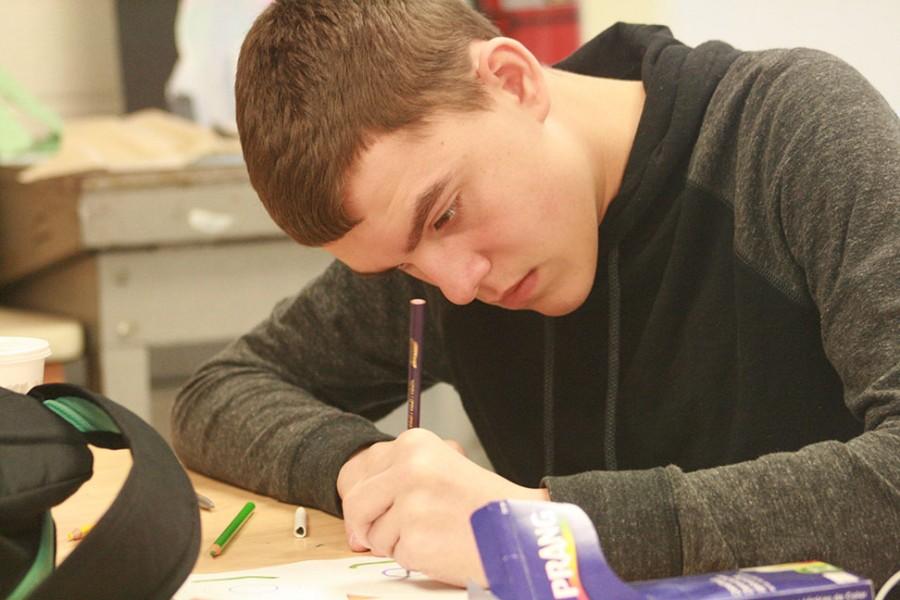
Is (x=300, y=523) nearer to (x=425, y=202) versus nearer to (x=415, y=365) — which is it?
(x=415, y=365)

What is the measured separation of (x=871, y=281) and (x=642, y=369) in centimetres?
32

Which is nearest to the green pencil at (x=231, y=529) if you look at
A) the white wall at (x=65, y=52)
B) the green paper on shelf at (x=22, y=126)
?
the green paper on shelf at (x=22, y=126)

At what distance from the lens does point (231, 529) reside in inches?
40.8

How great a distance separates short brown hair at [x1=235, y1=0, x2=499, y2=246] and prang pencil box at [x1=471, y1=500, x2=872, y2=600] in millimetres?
385

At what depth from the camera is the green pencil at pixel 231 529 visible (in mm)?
985

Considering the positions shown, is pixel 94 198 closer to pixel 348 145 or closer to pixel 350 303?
pixel 350 303

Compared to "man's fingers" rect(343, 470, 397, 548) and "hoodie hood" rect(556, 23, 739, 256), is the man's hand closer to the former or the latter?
"man's fingers" rect(343, 470, 397, 548)

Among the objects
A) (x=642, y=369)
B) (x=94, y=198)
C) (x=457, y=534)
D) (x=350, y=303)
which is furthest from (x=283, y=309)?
(x=94, y=198)

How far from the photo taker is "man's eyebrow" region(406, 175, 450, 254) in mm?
976

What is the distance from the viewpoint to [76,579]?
2.33ft

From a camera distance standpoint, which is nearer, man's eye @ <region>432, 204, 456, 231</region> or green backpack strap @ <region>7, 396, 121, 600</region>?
green backpack strap @ <region>7, 396, 121, 600</region>

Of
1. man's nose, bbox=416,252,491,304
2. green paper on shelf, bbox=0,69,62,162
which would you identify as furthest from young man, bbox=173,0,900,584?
green paper on shelf, bbox=0,69,62,162

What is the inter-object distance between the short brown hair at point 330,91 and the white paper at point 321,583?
26 cm

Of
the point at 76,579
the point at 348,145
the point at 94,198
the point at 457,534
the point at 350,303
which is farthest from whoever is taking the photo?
the point at 94,198
